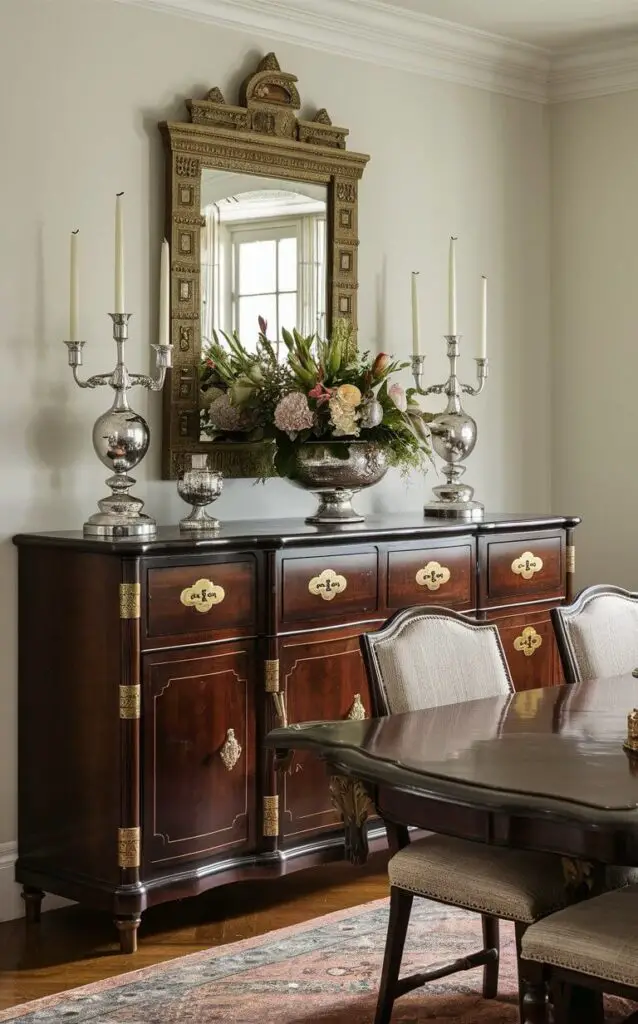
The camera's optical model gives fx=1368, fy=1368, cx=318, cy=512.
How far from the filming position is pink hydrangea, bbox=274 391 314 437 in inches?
158

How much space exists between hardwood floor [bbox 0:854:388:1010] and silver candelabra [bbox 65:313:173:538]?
106 cm

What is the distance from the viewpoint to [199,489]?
3.90 metres

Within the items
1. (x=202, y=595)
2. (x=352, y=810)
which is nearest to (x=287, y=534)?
(x=202, y=595)

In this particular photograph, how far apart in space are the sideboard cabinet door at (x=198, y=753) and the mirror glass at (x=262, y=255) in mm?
1113

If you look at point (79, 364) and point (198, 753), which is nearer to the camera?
point (198, 753)

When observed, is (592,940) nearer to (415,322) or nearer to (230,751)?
(230,751)

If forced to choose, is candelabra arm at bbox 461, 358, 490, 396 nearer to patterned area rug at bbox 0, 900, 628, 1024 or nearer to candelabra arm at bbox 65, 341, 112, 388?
candelabra arm at bbox 65, 341, 112, 388

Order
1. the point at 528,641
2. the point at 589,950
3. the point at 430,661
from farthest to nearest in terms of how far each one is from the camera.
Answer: the point at 528,641
the point at 430,661
the point at 589,950

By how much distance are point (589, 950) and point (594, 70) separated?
152 inches

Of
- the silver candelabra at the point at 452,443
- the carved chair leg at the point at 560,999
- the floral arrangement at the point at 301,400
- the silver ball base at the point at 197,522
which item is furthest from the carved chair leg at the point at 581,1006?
the silver candelabra at the point at 452,443

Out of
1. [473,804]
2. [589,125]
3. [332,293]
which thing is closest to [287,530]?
[332,293]

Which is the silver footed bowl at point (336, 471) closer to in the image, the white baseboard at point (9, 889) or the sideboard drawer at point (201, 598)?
the sideboard drawer at point (201, 598)

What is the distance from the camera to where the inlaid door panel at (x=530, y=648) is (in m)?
4.41

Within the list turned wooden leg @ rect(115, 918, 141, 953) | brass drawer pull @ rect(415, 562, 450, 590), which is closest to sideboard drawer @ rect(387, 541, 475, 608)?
brass drawer pull @ rect(415, 562, 450, 590)
